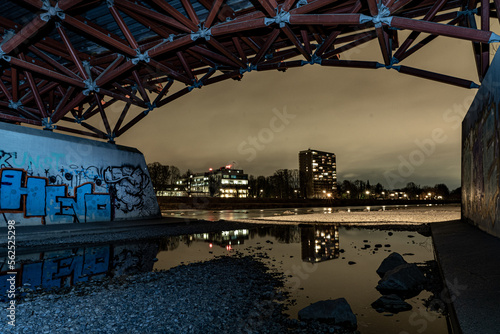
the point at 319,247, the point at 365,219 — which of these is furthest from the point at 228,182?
the point at 319,247

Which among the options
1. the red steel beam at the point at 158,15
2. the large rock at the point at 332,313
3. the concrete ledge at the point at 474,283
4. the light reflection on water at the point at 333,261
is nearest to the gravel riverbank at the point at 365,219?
the light reflection on water at the point at 333,261

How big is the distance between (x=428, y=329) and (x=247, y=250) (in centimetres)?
703

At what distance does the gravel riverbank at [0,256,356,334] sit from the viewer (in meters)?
4.41

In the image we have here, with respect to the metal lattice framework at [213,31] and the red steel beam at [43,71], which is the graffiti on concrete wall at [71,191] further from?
the red steel beam at [43,71]

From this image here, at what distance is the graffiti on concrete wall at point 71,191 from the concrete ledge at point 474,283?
18657 mm

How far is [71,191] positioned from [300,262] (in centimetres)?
1537

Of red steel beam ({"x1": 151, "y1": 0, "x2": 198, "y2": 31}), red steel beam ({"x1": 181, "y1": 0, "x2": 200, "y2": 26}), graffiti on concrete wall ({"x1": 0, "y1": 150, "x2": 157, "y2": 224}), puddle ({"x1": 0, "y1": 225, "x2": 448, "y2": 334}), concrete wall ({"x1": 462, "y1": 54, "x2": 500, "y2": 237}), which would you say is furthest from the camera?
graffiti on concrete wall ({"x1": 0, "y1": 150, "x2": 157, "y2": 224})

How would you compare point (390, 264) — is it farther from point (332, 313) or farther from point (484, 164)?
point (484, 164)

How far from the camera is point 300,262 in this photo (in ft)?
29.7

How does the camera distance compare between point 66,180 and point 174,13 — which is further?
point 66,180

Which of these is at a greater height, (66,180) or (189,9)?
(189,9)

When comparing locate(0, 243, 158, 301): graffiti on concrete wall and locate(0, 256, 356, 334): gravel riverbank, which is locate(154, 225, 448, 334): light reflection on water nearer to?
locate(0, 256, 356, 334): gravel riverbank

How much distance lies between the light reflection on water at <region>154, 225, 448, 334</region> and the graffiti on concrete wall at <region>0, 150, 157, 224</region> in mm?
7824

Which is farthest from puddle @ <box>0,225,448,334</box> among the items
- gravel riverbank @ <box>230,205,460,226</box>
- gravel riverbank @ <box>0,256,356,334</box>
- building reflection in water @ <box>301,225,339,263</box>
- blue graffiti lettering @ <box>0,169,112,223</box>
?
gravel riverbank @ <box>230,205,460,226</box>
